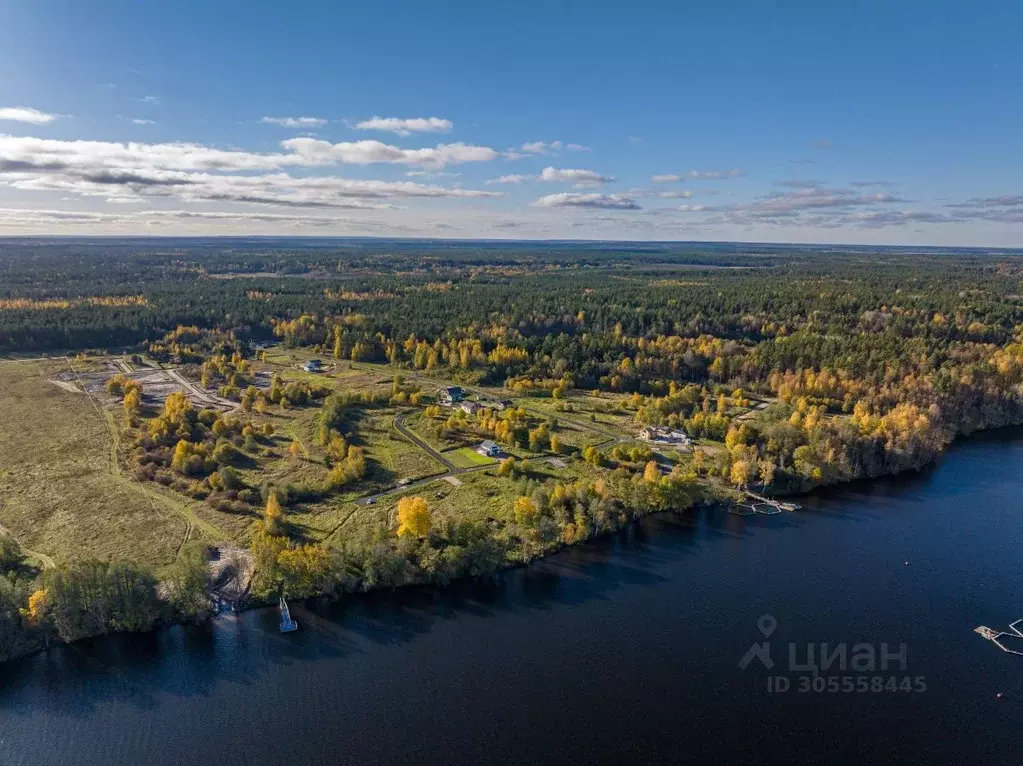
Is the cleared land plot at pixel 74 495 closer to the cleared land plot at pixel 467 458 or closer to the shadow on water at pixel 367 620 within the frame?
the shadow on water at pixel 367 620

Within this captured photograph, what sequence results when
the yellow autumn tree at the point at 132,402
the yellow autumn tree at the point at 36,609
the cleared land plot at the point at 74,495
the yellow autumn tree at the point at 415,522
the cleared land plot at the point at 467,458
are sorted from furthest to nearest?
the yellow autumn tree at the point at 132,402
the cleared land plot at the point at 467,458
the cleared land plot at the point at 74,495
the yellow autumn tree at the point at 415,522
the yellow autumn tree at the point at 36,609

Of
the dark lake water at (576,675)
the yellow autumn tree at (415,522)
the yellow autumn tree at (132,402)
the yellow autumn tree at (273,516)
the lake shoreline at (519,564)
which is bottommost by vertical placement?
the dark lake water at (576,675)

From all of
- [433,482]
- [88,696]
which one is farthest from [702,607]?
[88,696]

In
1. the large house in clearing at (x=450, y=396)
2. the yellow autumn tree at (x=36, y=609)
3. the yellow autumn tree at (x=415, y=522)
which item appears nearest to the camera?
the yellow autumn tree at (x=36, y=609)

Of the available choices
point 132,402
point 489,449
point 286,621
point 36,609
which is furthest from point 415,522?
point 132,402

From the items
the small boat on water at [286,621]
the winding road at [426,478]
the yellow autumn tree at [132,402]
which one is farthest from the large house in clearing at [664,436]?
the yellow autumn tree at [132,402]

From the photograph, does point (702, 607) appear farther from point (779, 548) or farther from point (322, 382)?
point (322, 382)

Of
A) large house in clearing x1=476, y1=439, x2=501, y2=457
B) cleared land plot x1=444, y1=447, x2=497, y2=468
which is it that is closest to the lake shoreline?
cleared land plot x1=444, y1=447, x2=497, y2=468
